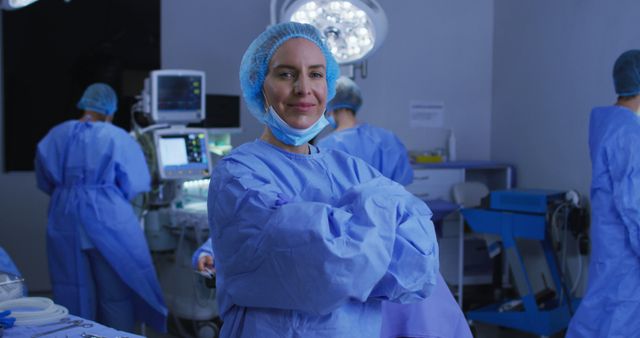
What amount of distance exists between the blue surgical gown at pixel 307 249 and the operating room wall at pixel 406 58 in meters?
3.74

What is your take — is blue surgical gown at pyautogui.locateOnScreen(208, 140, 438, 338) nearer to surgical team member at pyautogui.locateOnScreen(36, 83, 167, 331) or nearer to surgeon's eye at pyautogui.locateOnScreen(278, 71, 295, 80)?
surgeon's eye at pyautogui.locateOnScreen(278, 71, 295, 80)

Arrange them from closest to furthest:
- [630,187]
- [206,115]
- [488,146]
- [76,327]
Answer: [76,327] < [630,187] < [206,115] < [488,146]

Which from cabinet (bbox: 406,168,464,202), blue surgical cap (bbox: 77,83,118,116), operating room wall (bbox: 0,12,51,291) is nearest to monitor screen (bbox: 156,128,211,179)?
blue surgical cap (bbox: 77,83,118,116)

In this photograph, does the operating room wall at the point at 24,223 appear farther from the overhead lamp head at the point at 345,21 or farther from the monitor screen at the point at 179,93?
the overhead lamp head at the point at 345,21

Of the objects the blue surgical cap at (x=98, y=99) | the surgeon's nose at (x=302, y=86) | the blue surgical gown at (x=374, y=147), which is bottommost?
the blue surgical gown at (x=374, y=147)

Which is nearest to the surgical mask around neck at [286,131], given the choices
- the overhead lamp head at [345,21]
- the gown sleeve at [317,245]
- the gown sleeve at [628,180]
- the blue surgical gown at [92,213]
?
the gown sleeve at [317,245]

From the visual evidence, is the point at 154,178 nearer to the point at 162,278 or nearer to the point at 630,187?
the point at 162,278

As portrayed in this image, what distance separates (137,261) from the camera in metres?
3.55

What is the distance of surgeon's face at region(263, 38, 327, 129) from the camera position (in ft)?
4.73

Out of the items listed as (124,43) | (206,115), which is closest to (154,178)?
(206,115)

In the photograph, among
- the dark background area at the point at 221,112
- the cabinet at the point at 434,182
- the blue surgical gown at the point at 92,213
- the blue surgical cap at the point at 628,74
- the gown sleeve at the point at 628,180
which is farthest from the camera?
the cabinet at the point at 434,182

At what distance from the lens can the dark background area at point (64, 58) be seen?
16.1 feet

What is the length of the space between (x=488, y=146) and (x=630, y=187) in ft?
8.66

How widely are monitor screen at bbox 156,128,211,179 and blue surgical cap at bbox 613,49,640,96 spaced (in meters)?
2.25
